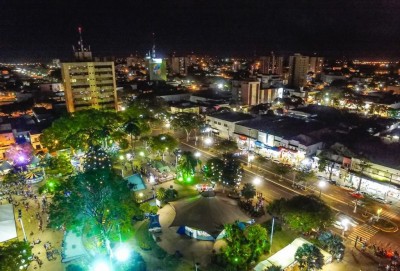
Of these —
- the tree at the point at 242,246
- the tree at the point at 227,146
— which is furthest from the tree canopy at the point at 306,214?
the tree at the point at 227,146

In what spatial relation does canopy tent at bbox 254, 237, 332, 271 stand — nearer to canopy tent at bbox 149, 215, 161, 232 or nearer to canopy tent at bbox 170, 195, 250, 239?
canopy tent at bbox 170, 195, 250, 239

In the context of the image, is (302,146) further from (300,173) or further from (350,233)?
(350,233)

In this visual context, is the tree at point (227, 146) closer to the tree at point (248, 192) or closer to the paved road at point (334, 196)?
the paved road at point (334, 196)

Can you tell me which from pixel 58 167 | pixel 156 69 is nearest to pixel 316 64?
pixel 156 69

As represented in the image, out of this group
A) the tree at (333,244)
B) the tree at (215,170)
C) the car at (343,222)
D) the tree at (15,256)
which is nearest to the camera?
the tree at (15,256)

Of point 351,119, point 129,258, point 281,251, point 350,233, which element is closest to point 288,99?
point 351,119
